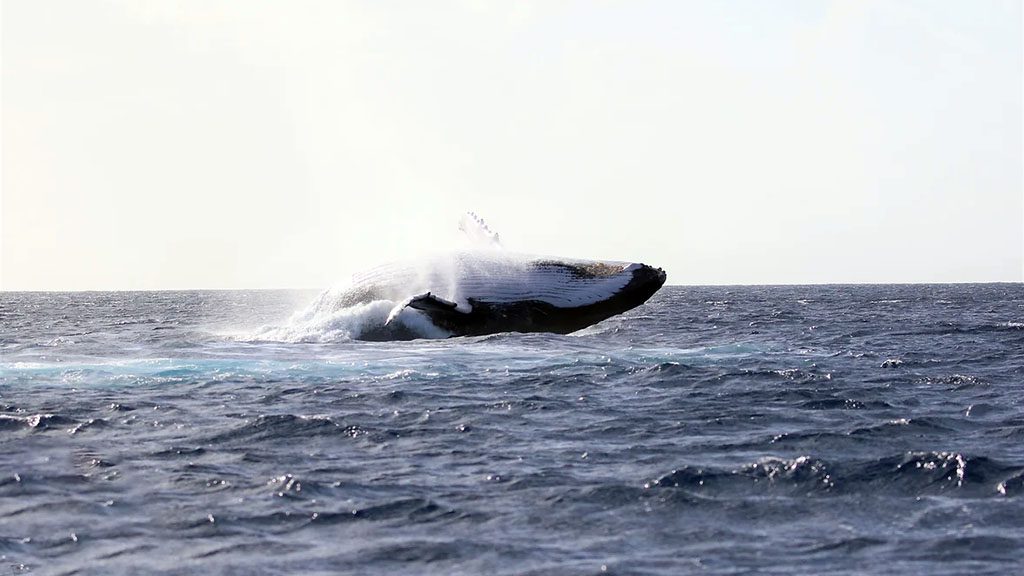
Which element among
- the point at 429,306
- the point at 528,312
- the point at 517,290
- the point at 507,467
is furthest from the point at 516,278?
the point at 507,467

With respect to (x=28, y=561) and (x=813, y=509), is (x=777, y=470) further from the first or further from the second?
(x=28, y=561)

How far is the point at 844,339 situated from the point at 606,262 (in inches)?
386

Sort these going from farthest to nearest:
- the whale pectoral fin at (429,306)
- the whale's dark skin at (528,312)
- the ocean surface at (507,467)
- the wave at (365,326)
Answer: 1. the wave at (365,326)
2. the whale's dark skin at (528,312)
3. the whale pectoral fin at (429,306)
4. the ocean surface at (507,467)

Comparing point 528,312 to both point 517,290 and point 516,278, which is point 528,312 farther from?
point 516,278

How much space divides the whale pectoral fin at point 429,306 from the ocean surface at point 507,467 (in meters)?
1.46

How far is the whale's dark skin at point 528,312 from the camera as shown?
2436 cm

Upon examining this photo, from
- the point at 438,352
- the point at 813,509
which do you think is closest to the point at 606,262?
the point at 438,352

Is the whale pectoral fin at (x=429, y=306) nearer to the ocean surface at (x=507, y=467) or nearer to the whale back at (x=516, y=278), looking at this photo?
the whale back at (x=516, y=278)

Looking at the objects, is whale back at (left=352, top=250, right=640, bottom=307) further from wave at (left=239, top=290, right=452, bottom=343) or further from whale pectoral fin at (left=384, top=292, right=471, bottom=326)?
wave at (left=239, top=290, right=452, bottom=343)

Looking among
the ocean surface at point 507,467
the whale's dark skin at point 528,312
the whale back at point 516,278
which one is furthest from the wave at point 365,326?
the ocean surface at point 507,467

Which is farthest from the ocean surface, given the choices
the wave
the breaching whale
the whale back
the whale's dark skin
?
the wave

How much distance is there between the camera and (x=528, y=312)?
25094 millimetres

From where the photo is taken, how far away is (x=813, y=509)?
9.74m

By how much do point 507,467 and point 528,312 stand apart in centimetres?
1370
